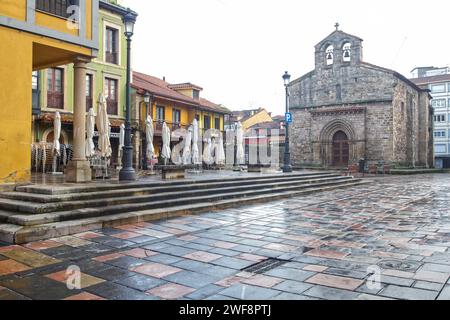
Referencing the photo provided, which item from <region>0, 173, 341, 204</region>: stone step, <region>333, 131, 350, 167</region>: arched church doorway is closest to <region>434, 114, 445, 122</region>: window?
<region>333, 131, 350, 167</region>: arched church doorway

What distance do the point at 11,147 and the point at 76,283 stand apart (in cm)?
528

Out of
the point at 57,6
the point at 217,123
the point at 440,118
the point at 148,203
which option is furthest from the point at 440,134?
the point at 57,6

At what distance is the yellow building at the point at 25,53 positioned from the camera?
7949 millimetres

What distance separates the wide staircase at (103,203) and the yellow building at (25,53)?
34.7 inches

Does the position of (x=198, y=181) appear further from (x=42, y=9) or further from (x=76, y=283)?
(x=76, y=283)

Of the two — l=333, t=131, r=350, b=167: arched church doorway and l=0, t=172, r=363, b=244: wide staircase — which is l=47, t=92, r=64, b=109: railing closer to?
l=0, t=172, r=363, b=244: wide staircase

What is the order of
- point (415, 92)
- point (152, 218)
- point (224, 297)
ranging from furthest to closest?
point (415, 92) < point (152, 218) < point (224, 297)

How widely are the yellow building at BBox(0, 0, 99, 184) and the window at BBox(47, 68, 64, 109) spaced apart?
11.0 meters

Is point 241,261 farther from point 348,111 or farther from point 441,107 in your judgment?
point 441,107

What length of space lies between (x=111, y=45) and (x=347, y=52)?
61.9 ft

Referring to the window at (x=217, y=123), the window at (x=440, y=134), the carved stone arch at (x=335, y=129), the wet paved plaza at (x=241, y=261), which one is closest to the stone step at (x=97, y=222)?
the wet paved plaza at (x=241, y=261)

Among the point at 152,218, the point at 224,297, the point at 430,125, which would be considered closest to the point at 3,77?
the point at 152,218

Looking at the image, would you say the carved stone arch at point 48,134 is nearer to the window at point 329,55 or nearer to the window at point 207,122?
the window at point 207,122

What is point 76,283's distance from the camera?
3.92m
